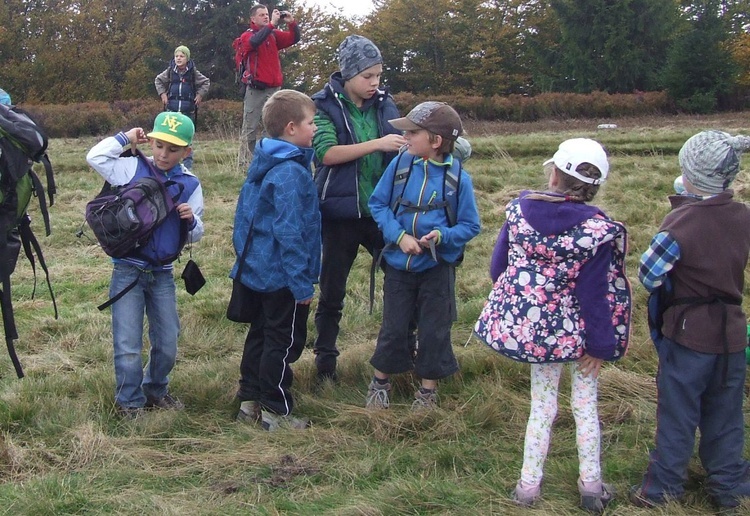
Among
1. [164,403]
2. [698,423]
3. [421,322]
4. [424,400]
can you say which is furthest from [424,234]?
[164,403]

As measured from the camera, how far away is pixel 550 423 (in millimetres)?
3494

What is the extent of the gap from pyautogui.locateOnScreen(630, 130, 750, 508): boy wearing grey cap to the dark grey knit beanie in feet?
6.39

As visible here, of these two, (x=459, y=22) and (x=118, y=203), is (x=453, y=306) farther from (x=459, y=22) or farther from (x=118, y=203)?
(x=459, y=22)

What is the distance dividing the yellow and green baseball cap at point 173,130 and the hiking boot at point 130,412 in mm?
1529

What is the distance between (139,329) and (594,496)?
263cm

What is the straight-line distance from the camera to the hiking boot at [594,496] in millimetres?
3359

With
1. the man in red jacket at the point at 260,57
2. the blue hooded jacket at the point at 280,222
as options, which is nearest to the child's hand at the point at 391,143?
the blue hooded jacket at the point at 280,222

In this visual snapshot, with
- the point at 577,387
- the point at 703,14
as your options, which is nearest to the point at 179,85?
the point at 577,387

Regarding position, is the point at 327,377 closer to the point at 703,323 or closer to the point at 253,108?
the point at 703,323

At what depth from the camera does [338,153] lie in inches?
180

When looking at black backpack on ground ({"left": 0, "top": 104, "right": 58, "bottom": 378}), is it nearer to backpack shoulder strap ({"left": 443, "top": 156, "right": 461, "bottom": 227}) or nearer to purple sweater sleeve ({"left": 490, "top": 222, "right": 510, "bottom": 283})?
backpack shoulder strap ({"left": 443, "top": 156, "right": 461, "bottom": 227})

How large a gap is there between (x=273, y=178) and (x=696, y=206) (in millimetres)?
2124

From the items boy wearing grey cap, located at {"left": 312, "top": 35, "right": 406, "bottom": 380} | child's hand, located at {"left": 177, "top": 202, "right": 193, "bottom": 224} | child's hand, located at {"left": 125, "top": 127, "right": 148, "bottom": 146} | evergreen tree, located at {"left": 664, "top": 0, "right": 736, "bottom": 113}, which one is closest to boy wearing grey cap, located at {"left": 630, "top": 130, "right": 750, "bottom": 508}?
boy wearing grey cap, located at {"left": 312, "top": 35, "right": 406, "bottom": 380}

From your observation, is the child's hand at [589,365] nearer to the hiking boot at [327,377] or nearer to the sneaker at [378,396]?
the sneaker at [378,396]
